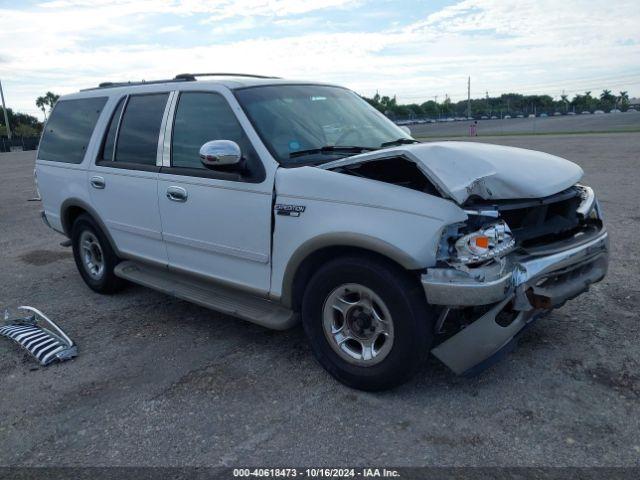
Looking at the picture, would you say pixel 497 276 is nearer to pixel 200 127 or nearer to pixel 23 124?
pixel 200 127

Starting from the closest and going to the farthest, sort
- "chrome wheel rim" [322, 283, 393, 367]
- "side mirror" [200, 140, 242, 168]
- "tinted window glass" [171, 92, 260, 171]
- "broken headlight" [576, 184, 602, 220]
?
"chrome wheel rim" [322, 283, 393, 367] < "side mirror" [200, 140, 242, 168] < "broken headlight" [576, 184, 602, 220] < "tinted window glass" [171, 92, 260, 171]

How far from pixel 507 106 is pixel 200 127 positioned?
9152 cm

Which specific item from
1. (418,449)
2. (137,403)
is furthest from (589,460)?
(137,403)

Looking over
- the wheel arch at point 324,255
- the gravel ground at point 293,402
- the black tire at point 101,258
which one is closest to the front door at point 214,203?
the wheel arch at point 324,255

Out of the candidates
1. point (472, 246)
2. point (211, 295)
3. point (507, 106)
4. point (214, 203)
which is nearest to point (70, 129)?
point (214, 203)

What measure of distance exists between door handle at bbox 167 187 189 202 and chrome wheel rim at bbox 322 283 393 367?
4.94 feet

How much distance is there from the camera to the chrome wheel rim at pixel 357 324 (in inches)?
132

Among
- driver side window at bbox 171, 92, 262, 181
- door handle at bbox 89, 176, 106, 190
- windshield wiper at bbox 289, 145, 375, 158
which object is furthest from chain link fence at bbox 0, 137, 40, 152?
windshield wiper at bbox 289, 145, 375, 158

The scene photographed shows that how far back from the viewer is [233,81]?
4328mm

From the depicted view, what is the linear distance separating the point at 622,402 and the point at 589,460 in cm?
66

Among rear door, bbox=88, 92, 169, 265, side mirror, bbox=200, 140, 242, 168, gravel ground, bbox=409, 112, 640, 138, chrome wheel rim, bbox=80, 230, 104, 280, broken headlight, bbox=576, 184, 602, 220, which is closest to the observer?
side mirror, bbox=200, 140, 242, 168

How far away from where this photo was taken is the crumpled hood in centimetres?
317

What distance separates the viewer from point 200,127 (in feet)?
14.1

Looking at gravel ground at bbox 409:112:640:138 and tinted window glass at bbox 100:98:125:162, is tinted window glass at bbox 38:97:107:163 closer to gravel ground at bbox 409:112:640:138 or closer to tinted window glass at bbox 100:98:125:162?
tinted window glass at bbox 100:98:125:162
